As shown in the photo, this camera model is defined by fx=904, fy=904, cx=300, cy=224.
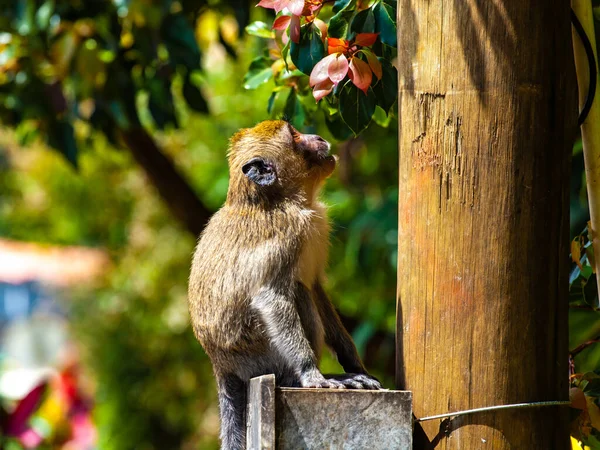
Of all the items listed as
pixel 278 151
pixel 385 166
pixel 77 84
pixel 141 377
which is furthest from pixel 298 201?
pixel 141 377

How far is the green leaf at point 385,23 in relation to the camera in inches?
113

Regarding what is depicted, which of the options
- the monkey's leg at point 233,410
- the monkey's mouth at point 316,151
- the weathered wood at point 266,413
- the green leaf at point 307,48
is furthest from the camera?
the monkey's mouth at point 316,151

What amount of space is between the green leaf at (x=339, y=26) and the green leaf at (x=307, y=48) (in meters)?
0.07

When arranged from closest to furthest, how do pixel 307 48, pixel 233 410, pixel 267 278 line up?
pixel 307 48, pixel 267 278, pixel 233 410

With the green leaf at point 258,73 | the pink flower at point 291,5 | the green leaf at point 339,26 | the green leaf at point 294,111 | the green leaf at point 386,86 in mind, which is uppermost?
the pink flower at point 291,5

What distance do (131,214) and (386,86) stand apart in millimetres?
6811

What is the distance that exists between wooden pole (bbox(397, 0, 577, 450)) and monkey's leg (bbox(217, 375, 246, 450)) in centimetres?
93

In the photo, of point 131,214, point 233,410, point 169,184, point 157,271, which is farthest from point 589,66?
point 131,214

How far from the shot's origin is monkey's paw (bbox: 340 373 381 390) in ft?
9.16

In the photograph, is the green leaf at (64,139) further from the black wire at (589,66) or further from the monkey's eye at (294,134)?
the black wire at (589,66)

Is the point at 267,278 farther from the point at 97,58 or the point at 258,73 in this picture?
the point at 97,58

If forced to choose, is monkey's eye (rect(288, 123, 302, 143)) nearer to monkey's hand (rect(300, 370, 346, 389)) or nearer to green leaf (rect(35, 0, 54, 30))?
monkey's hand (rect(300, 370, 346, 389))

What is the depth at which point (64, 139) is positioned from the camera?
568 centimetres

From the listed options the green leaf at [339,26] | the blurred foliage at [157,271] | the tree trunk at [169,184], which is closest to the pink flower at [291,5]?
the green leaf at [339,26]
